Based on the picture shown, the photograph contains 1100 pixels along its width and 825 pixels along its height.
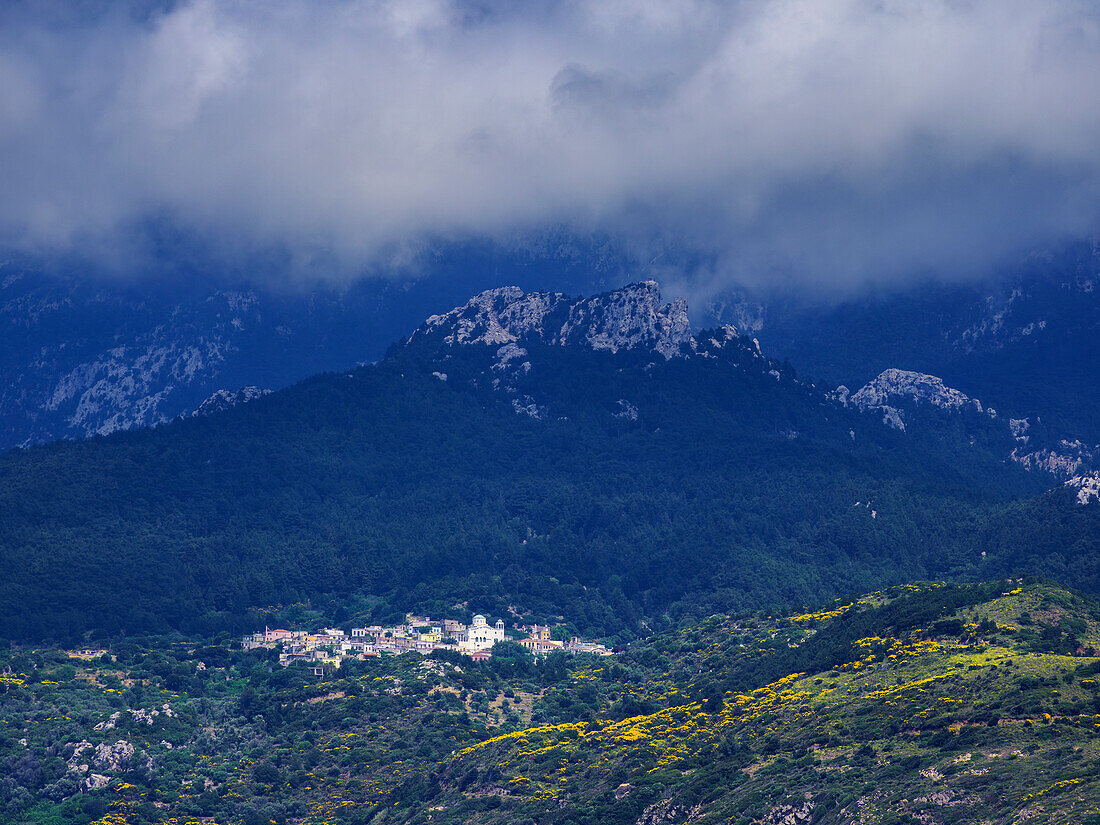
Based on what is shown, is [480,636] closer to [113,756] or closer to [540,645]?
[540,645]

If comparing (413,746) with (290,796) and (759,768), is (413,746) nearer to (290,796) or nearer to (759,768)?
(290,796)

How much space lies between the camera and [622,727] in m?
130

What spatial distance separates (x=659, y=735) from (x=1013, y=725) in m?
32.6

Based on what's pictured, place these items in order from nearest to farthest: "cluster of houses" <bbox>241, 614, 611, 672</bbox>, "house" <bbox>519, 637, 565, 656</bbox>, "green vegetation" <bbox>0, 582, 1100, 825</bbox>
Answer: "green vegetation" <bbox>0, 582, 1100, 825</bbox> < "cluster of houses" <bbox>241, 614, 611, 672</bbox> < "house" <bbox>519, 637, 565, 656</bbox>

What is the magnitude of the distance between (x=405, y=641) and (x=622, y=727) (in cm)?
5373

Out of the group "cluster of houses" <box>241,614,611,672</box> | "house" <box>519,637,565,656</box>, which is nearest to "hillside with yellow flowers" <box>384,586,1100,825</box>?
"cluster of houses" <box>241,614,611,672</box>

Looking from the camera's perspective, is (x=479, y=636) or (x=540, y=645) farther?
(x=540, y=645)

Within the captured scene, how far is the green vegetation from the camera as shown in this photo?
320ft

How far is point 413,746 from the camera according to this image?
465ft

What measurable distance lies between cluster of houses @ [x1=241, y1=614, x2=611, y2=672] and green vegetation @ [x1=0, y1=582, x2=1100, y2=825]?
3326 mm

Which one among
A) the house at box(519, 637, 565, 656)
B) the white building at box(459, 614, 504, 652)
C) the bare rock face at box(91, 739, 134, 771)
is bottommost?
the bare rock face at box(91, 739, 134, 771)

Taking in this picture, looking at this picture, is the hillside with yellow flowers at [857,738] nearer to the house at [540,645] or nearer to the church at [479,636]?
the church at [479,636]

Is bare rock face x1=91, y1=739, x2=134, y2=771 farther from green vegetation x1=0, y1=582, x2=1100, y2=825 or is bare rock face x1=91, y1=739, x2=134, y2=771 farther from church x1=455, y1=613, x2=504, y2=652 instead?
church x1=455, y1=613, x2=504, y2=652

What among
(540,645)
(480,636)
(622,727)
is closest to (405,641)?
(480,636)
